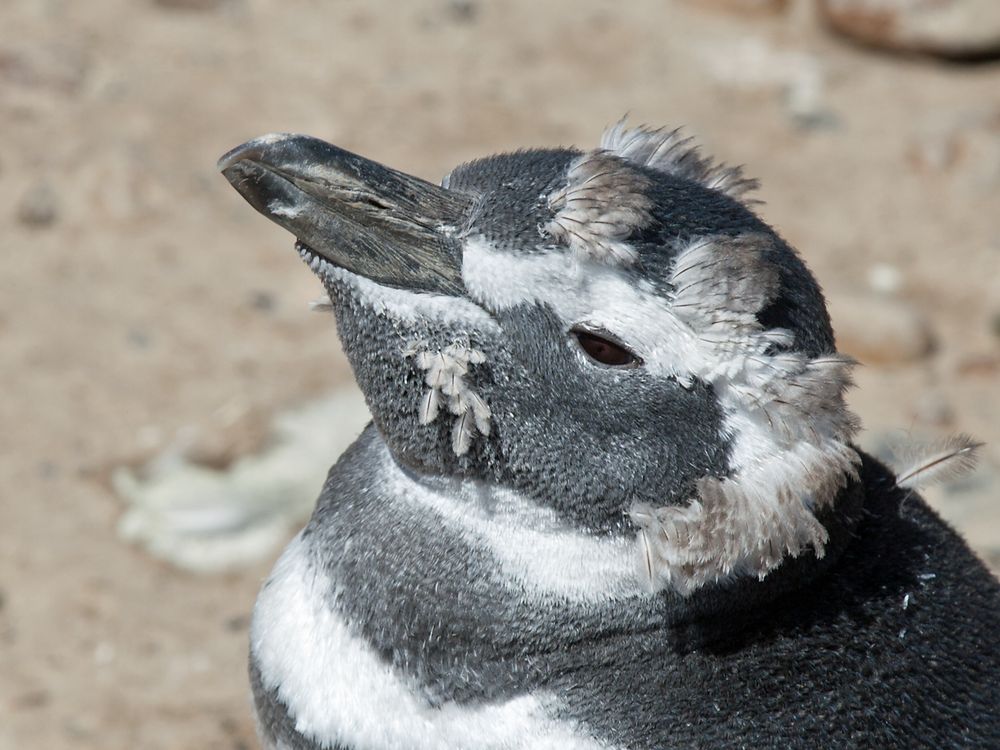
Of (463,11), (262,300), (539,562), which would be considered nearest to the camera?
(539,562)

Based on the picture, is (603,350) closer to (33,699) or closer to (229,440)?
(33,699)

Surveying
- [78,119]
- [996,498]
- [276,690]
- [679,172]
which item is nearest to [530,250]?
[679,172]

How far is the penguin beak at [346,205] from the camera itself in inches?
79.7

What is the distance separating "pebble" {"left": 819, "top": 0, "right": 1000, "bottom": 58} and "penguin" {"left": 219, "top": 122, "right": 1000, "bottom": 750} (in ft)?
15.4

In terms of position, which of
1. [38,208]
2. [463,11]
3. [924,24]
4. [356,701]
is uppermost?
[924,24]

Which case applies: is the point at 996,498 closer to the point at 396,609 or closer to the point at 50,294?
the point at 396,609

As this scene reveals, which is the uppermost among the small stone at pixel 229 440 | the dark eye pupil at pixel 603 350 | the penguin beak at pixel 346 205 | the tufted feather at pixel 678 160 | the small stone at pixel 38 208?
the tufted feather at pixel 678 160

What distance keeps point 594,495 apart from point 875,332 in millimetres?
3217

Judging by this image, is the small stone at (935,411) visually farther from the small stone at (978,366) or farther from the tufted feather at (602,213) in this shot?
the tufted feather at (602,213)

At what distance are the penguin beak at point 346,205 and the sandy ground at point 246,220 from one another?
1869 mm

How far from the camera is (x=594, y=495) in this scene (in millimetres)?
1980

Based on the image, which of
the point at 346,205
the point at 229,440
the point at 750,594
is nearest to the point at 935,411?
the point at 229,440

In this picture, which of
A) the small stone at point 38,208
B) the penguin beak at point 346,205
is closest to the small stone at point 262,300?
the small stone at point 38,208

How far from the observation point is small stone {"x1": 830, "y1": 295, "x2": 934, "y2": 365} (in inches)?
194
